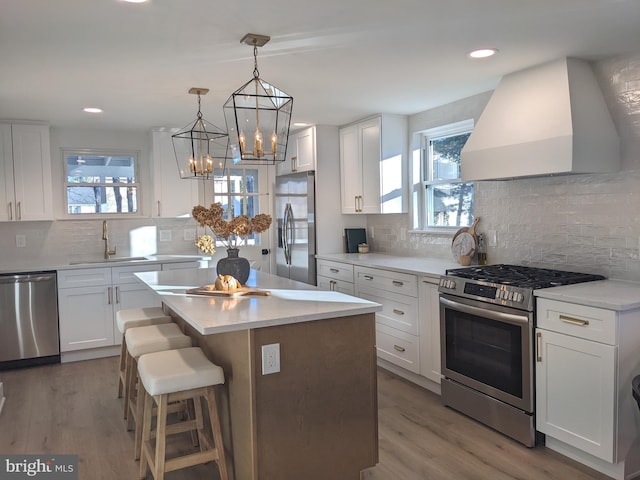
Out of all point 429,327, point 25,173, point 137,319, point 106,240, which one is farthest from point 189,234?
point 429,327

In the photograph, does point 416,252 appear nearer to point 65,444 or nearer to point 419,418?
point 419,418

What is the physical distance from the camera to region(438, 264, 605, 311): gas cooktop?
276 centimetres

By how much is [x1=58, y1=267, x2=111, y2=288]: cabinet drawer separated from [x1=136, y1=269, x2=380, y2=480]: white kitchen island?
2.51 meters

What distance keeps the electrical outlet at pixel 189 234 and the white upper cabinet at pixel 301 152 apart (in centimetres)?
125

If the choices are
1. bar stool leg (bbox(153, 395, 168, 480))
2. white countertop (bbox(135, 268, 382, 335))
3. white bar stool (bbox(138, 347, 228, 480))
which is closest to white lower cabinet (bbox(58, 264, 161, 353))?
white countertop (bbox(135, 268, 382, 335))

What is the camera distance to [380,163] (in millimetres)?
4582

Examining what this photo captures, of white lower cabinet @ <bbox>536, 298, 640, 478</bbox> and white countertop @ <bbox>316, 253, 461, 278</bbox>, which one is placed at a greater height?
white countertop @ <bbox>316, 253, 461, 278</bbox>

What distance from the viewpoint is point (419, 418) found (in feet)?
10.5

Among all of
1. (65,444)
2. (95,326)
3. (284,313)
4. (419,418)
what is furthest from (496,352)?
(95,326)

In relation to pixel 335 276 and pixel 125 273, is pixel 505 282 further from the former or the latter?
pixel 125 273

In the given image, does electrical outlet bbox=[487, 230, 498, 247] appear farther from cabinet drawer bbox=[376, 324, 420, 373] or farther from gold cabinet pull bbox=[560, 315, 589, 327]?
gold cabinet pull bbox=[560, 315, 589, 327]

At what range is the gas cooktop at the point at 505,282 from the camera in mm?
2756

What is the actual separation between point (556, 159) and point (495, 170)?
1.40ft

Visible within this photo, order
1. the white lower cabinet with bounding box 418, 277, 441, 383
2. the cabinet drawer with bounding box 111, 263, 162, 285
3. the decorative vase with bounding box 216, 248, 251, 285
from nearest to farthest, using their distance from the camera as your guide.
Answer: the decorative vase with bounding box 216, 248, 251, 285 → the white lower cabinet with bounding box 418, 277, 441, 383 → the cabinet drawer with bounding box 111, 263, 162, 285
